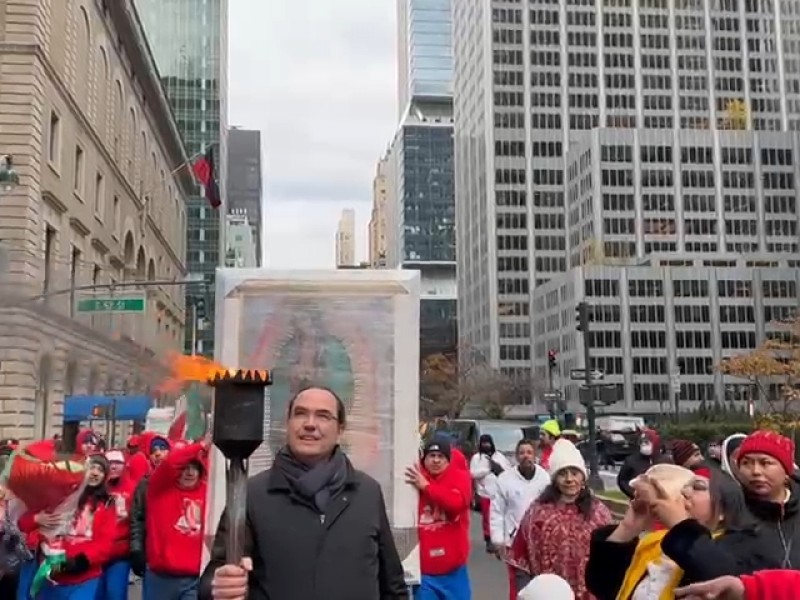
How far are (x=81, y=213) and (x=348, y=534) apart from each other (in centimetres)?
A: 3591

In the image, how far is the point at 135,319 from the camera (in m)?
5.20

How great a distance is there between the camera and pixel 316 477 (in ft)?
10.9

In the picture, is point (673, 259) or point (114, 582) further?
point (673, 259)

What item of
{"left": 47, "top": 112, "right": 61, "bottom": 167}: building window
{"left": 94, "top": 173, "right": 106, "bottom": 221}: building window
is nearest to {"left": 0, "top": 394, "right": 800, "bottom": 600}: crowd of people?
{"left": 47, "top": 112, "right": 61, "bottom": 167}: building window

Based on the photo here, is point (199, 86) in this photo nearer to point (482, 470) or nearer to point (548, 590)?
point (482, 470)

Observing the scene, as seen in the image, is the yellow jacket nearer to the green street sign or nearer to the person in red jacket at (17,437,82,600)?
the green street sign

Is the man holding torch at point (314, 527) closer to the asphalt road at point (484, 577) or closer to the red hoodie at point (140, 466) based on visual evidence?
the red hoodie at point (140, 466)

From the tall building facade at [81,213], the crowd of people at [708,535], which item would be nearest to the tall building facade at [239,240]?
the tall building facade at [81,213]

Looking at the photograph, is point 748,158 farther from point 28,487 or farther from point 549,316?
point 28,487

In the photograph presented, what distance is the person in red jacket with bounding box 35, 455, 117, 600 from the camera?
21.0ft

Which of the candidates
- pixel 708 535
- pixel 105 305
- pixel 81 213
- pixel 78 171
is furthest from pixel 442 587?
pixel 78 171

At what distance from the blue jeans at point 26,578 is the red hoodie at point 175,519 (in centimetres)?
78

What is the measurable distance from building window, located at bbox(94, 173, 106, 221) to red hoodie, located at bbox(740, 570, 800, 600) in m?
39.9

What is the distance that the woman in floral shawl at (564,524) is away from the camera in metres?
A: 5.91
